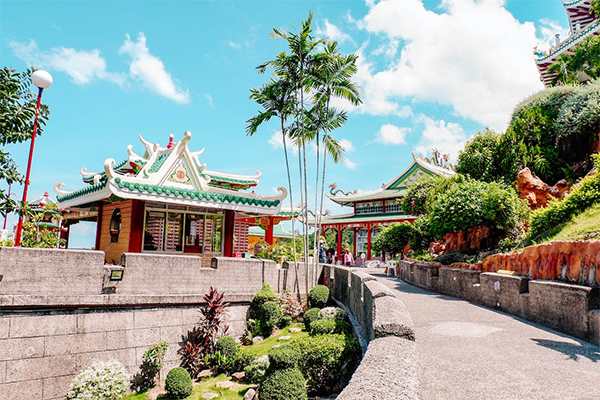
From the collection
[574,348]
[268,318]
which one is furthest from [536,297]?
[268,318]

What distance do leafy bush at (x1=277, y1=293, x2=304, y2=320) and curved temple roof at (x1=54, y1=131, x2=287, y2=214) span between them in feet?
12.1

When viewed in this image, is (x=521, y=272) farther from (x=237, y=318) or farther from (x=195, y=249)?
(x=195, y=249)

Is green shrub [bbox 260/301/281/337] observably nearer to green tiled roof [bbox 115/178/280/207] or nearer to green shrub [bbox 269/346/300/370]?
green shrub [bbox 269/346/300/370]

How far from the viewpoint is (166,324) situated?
9500 millimetres

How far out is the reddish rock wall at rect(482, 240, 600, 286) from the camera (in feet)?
20.5

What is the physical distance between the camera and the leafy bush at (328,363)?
699 cm

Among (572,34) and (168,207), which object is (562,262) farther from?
(572,34)

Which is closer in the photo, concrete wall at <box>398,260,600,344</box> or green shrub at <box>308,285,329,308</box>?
concrete wall at <box>398,260,600,344</box>

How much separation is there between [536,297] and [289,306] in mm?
6951

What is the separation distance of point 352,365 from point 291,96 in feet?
31.4

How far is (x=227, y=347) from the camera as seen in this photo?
9688mm

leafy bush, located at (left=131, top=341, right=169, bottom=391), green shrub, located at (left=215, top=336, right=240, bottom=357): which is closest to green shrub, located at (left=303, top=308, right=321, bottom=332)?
green shrub, located at (left=215, top=336, right=240, bottom=357)

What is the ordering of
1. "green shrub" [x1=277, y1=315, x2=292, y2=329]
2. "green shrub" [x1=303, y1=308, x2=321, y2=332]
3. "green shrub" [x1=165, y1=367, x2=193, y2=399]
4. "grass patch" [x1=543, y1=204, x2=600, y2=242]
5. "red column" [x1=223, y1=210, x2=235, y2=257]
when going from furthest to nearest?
"red column" [x1=223, y1=210, x2=235, y2=257]
"green shrub" [x1=277, y1=315, x2=292, y2=329]
"green shrub" [x1=303, y1=308, x2=321, y2=332]
"green shrub" [x1=165, y1=367, x2=193, y2=399]
"grass patch" [x1=543, y1=204, x2=600, y2=242]

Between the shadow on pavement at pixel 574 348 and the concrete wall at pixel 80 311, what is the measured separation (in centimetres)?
764
